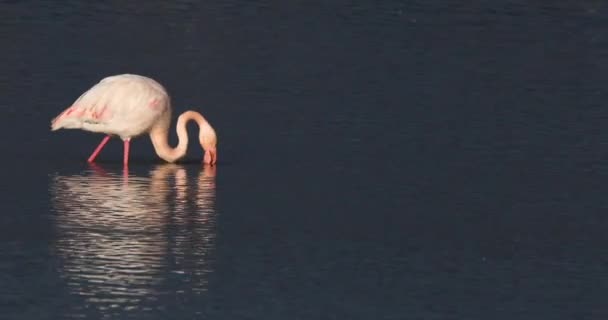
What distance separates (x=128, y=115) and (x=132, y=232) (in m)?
3.28

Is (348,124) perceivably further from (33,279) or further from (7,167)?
(33,279)

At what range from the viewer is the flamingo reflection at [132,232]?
10.3 metres

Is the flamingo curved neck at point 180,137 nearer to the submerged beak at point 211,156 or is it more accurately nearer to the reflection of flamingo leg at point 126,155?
the submerged beak at point 211,156

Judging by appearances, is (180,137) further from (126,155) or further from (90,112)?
(90,112)

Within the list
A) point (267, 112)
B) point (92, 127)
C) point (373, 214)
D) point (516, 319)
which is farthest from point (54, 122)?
point (516, 319)

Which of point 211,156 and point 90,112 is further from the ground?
point 90,112

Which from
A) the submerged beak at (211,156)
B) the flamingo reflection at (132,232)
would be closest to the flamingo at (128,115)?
the submerged beak at (211,156)

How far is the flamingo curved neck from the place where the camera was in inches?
570

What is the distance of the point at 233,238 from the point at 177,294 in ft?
5.17

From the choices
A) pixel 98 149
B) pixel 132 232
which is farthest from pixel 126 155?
pixel 132 232

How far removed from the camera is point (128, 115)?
14.8 m

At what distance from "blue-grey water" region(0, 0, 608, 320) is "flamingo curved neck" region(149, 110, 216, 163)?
0.14m

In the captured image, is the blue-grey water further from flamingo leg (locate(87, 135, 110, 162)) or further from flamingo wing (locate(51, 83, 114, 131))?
flamingo wing (locate(51, 83, 114, 131))

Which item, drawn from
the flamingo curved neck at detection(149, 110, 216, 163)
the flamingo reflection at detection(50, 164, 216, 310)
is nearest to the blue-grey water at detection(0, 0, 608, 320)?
the flamingo reflection at detection(50, 164, 216, 310)
